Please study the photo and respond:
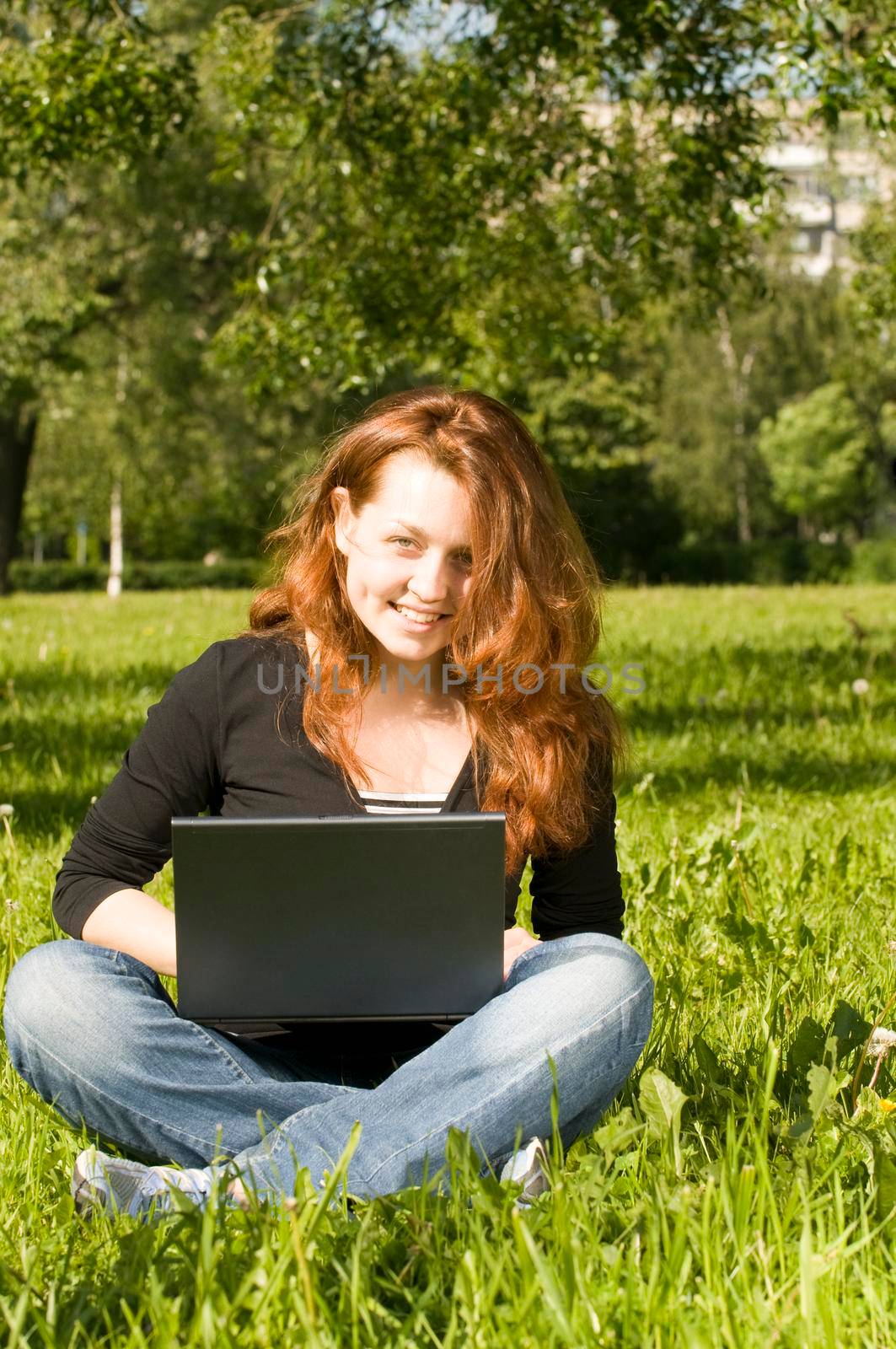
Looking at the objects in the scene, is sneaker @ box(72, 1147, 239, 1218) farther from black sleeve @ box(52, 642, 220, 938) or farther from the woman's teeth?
the woman's teeth

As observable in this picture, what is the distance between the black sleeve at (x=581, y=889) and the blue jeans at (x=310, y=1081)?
203 mm

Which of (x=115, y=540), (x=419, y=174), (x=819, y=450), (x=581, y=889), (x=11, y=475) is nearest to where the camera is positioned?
(x=581, y=889)

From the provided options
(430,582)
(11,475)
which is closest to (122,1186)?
(430,582)

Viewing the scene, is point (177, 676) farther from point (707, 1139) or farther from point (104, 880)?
point (707, 1139)

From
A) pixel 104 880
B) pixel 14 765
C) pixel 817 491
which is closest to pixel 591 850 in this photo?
pixel 104 880

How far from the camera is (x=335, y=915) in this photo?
2092mm

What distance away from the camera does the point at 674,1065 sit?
2.54 metres

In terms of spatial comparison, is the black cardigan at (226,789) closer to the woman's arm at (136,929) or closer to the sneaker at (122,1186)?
the woman's arm at (136,929)

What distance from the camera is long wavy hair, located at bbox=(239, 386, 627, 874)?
97.7 inches

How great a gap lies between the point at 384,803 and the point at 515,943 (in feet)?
1.09

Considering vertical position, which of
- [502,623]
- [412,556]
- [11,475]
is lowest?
[502,623]

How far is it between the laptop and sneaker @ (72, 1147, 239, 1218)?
233mm

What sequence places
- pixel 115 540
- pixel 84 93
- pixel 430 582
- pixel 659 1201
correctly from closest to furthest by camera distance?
pixel 659 1201, pixel 430 582, pixel 84 93, pixel 115 540

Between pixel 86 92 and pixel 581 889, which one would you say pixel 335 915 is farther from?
pixel 86 92
